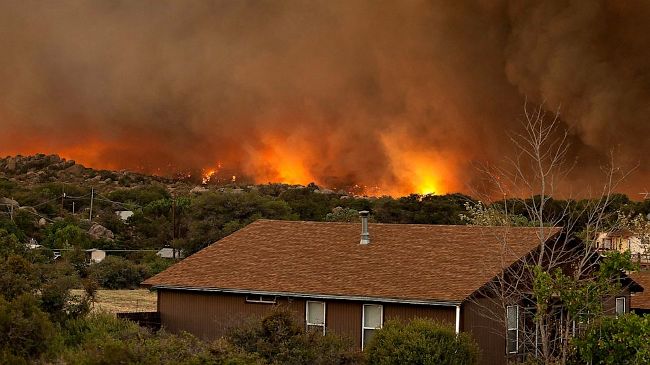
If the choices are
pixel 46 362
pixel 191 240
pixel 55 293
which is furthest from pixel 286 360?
pixel 191 240

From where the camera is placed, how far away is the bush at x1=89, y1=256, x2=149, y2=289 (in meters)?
52.8

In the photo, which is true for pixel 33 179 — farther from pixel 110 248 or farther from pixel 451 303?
pixel 451 303

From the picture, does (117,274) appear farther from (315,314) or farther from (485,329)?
(485,329)

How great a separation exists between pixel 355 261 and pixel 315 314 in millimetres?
2403

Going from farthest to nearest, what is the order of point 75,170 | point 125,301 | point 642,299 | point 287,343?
point 75,170 < point 125,301 < point 642,299 < point 287,343

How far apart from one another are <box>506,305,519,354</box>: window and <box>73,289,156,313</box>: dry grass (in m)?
15.8

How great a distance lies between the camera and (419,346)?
21531mm

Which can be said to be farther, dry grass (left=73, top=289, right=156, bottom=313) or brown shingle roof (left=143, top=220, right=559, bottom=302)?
dry grass (left=73, top=289, right=156, bottom=313)

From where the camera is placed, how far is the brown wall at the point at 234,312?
25875 mm

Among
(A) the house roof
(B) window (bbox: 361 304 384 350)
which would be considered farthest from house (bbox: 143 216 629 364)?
(A) the house roof

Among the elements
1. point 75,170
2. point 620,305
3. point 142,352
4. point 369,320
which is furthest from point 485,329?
point 75,170

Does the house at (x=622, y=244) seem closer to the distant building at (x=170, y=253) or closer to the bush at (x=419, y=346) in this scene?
the bush at (x=419, y=346)

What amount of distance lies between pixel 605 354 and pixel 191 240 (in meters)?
46.2

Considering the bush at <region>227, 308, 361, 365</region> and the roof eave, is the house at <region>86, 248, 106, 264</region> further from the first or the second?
the bush at <region>227, 308, 361, 365</region>
